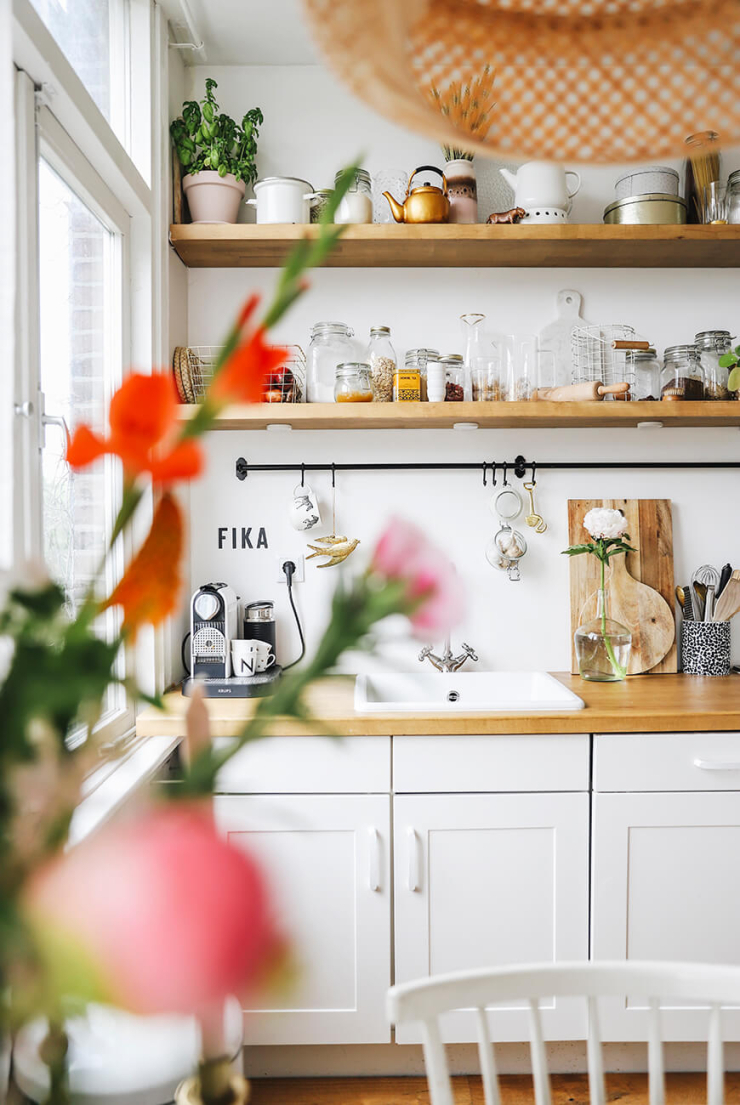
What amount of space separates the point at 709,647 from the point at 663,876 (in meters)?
0.73

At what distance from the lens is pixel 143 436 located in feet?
0.89

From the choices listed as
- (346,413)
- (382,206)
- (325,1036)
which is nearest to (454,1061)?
(325,1036)

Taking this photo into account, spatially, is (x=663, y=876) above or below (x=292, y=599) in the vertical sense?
below

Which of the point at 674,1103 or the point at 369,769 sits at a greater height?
the point at 369,769

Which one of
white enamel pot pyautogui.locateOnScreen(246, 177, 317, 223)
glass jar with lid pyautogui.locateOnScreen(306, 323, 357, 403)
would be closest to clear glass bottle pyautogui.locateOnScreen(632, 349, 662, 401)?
glass jar with lid pyautogui.locateOnScreen(306, 323, 357, 403)

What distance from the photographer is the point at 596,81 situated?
0.66 m

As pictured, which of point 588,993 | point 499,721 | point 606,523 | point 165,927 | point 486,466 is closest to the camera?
point 165,927

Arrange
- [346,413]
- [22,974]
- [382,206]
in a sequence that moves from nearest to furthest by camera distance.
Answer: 1. [22,974]
2. [346,413]
3. [382,206]

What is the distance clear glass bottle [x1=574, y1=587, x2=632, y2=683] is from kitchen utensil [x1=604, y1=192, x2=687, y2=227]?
3.39 ft

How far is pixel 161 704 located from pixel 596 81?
0.60 m

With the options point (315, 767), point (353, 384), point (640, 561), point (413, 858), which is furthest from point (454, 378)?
point (413, 858)

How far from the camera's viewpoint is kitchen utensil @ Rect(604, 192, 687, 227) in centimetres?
231

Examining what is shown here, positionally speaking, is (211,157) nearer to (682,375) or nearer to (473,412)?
(473,412)

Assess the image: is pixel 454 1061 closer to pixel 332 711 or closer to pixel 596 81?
pixel 332 711
